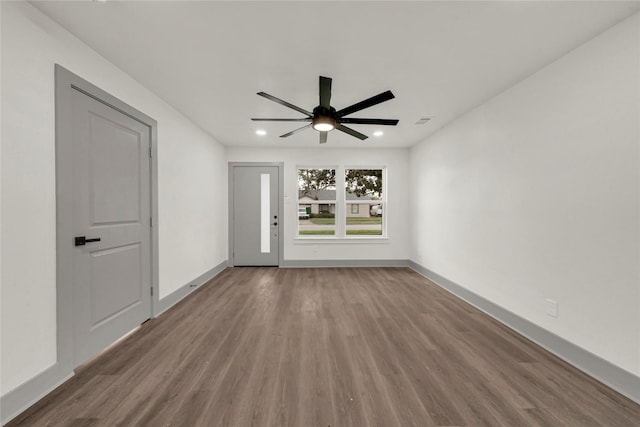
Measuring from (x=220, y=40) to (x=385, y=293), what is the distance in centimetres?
361

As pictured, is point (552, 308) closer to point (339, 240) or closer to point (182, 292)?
point (339, 240)

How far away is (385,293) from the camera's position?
12.3 feet

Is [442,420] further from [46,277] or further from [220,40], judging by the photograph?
[220,40]

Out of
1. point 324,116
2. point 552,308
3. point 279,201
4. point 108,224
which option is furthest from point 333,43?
point 279,201

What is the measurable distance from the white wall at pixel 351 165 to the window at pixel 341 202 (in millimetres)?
172

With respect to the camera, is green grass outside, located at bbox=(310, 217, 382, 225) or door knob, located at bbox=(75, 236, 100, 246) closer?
door knob, located at bbox=(75, 236, 100, 246)

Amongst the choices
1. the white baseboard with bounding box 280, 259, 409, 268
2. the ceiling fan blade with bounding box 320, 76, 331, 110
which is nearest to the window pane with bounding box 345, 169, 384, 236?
the white baseboard with bounding box 280, 259, 409, 268

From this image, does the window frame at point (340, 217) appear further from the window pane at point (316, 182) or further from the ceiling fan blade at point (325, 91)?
the ceiling fan blade at point (325, 91)

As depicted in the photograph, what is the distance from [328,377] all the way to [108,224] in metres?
2.35

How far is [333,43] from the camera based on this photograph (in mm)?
2010

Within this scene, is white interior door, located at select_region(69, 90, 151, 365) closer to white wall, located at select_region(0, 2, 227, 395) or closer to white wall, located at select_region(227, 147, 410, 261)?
white wall, located at select_region(0, 2, 227, 395)

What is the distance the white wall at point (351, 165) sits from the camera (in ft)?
17.7

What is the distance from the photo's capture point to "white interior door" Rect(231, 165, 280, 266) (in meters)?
5.37

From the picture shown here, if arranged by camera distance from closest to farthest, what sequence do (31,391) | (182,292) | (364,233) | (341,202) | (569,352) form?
(31,391)
(569,352)
(182,292)
(341,202)
(364,233)
